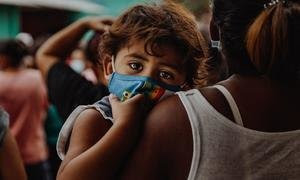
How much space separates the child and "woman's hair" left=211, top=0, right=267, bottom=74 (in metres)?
0.24

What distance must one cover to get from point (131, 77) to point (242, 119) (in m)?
0.39

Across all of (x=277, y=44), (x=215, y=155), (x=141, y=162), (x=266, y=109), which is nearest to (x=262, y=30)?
(x=277, y=44)

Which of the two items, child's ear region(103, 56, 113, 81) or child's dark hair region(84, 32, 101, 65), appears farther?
child's dark hair region(84, 32, 101, 65)

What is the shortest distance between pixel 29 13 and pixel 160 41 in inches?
475

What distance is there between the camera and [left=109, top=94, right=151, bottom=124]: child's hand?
1762 mm

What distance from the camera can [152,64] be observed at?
1.94 m

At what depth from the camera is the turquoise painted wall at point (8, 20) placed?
40.5 ft

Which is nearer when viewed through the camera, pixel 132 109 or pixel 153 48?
pixel 132 109

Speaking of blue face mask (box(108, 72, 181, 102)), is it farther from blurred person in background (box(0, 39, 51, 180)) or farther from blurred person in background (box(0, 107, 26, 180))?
blurred person in background (box(0, 39, 51, 180))

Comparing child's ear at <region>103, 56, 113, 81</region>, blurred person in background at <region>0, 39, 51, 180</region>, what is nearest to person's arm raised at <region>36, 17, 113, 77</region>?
child's ear at <region>103, 56, 113, 81</region>

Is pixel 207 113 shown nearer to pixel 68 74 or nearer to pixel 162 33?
pixel 162 33

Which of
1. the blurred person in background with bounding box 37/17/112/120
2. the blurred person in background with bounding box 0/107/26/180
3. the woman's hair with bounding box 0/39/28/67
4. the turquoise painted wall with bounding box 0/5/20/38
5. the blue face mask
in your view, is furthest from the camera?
the turquoise painted wall with bounding box 0/5/20/38

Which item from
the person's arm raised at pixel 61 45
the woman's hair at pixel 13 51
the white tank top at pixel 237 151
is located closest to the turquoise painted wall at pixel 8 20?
the woman's hair at pixel 13 51

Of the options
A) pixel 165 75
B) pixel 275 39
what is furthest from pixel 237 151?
pixel 165 75
